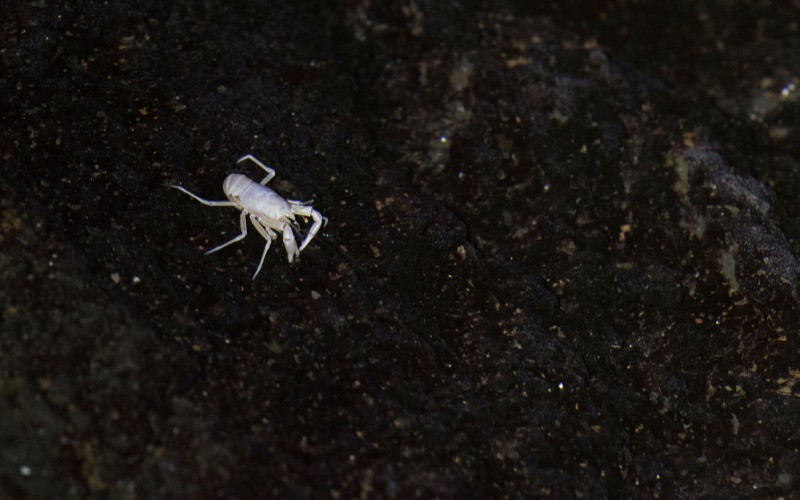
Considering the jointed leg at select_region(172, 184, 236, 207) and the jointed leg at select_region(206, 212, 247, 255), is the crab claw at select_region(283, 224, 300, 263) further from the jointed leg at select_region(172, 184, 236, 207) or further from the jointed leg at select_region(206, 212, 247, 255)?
the jointed leg at select_region(172, 184, 236, 207)

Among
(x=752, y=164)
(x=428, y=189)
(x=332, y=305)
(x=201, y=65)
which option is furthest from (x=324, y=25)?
(x=752, y=164)

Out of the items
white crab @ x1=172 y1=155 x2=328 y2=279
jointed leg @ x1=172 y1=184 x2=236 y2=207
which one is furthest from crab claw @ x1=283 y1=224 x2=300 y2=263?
jointed leg @ x1=172 y1=184 x2=236 y2=207

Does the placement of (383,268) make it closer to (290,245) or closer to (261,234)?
(290,245)

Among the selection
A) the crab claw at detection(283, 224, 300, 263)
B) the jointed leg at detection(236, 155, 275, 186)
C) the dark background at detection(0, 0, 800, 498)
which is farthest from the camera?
the jointed leg at detection(236, 155, 275, 186)

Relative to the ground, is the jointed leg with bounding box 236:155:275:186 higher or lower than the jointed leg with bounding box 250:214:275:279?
higher

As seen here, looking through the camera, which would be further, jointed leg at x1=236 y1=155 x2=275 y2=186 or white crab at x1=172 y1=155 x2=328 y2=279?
jointed leg at x1=236 y1=155 x2=275 y2=186

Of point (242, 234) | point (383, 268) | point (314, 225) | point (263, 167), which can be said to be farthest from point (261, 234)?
point (383, 268)

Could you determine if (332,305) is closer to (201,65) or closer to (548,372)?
(548,372)
